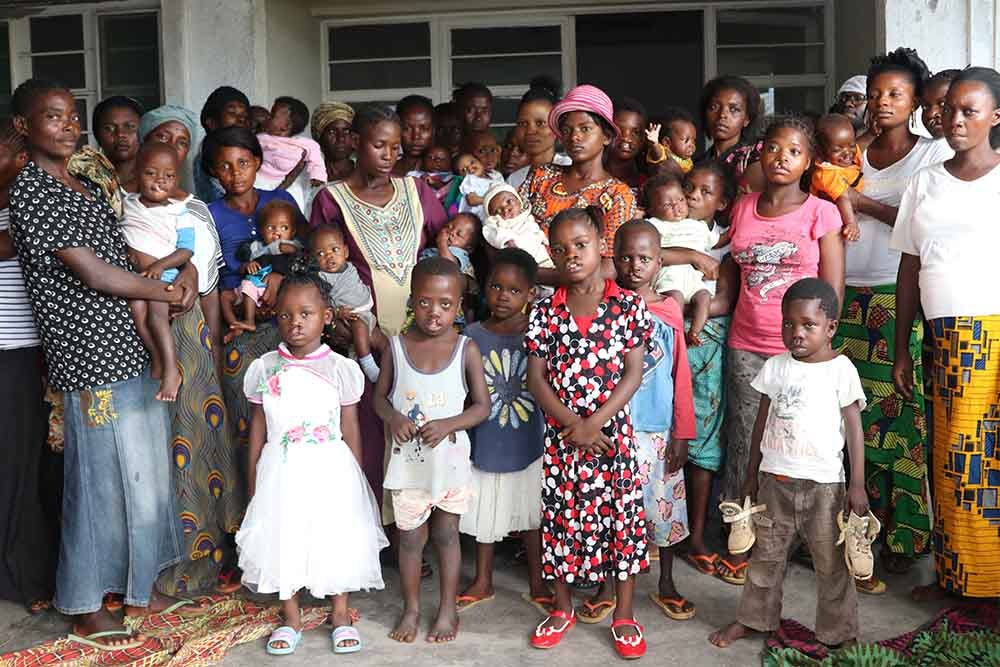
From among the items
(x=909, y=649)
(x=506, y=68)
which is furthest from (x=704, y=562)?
(x=506, y=68)

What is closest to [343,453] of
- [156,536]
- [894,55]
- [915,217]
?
[156,536]

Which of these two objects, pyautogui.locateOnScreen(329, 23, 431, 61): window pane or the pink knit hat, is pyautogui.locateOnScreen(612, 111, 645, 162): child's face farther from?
pyautogui.locateOnScreen(329, 23, 431, 61): window pane

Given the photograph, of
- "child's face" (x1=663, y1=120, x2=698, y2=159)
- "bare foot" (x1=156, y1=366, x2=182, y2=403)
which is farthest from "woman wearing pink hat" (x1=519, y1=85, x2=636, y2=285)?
"bare foot" (x1=156, y1=366, x2=182, y2=403)

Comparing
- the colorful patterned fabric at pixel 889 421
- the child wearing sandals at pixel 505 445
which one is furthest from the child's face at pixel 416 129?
the colorful patterned fabric at pixel 889 421

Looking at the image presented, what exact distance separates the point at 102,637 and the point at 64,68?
5.24 metres

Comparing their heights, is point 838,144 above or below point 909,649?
above

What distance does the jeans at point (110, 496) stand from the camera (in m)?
3.74

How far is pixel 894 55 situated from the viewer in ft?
15.2

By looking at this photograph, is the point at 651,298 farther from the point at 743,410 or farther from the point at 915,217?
the point at 915,217

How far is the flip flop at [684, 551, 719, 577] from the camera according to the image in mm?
4277

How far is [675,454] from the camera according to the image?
4.01 metres

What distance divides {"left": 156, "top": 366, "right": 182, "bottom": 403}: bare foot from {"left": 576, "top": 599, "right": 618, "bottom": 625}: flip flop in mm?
1680

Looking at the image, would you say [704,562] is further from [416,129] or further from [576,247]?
[416,129]

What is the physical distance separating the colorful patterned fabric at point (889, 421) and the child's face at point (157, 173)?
2.71m
